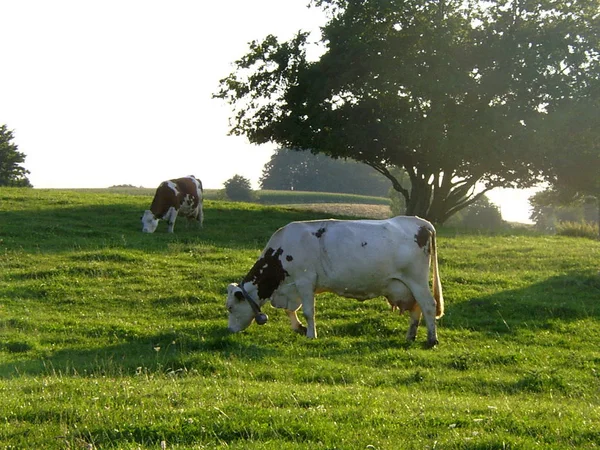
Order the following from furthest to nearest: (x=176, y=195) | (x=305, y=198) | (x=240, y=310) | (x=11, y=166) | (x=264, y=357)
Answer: (x=305, y=198) < (x=11, y=166) < (x=176, y=195) < (x=240, y=310) < (x=264, y=357)

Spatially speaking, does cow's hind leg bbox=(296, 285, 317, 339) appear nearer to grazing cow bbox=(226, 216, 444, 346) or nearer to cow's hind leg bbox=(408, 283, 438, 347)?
grazing cow bbox=(226, 216, 444, 346)

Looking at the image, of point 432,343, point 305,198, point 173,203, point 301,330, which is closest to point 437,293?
point 432,343

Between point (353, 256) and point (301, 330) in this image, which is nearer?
point (353, 256)

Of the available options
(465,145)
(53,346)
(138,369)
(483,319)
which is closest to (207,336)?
(53,346)

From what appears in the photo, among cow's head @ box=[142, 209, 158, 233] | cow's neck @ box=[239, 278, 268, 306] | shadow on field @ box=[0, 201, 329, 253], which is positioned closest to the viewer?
cow's neck @ box=[239, 278, 268, 306]

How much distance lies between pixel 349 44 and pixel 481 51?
21.2ft

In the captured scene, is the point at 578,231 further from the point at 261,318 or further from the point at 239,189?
the point at 239,189

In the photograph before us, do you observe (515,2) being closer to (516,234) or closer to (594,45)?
(594,45)

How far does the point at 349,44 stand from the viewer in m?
37.3

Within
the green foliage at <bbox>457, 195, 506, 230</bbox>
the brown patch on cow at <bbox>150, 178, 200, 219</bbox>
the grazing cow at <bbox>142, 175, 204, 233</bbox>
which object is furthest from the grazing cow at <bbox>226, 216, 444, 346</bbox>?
the green foliage at <bbox>457, 195, 506, 230</bbox>

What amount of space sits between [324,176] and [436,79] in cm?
10544

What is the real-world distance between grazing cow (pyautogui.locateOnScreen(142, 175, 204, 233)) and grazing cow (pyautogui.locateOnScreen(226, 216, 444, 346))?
1463 centimetres

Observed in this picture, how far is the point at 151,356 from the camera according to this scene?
12.9 meters

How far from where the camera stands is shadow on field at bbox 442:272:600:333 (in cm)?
1666
